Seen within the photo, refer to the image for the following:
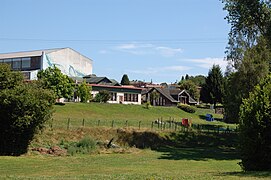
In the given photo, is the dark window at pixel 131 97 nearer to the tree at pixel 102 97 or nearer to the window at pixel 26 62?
the tree at pixel 102 97

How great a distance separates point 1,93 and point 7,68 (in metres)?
2.87

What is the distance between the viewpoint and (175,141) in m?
48.3

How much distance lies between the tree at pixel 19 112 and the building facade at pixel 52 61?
52.4m

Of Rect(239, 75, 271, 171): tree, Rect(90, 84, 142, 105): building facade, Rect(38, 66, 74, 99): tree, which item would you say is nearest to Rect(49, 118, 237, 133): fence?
Rect(38, 66, 74, 99): tree

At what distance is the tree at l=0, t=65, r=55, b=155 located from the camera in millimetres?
33906

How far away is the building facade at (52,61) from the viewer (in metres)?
95.4

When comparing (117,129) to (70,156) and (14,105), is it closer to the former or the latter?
(70,156)

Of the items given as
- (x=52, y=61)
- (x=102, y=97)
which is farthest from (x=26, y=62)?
(x=102, y=97)

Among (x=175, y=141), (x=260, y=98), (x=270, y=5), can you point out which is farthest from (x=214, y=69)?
(x=260, y=98)

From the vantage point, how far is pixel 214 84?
9738 centimetres

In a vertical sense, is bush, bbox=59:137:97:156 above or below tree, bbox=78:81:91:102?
below

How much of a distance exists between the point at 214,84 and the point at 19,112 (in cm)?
6928

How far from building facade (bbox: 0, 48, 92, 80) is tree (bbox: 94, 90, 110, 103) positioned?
1644cm

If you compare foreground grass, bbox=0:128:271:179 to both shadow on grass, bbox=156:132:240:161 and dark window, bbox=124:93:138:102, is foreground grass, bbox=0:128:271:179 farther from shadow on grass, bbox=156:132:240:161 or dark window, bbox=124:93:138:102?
dark window, bbox=124:93:138:102
